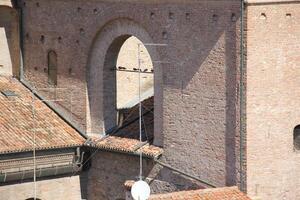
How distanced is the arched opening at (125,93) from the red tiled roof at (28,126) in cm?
111

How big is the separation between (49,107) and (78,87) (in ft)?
4.66

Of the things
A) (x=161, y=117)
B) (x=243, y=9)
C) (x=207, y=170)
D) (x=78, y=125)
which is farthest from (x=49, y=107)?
(x=243, y=9)

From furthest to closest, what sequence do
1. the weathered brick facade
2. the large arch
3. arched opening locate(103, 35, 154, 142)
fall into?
the large arch → arched opening locate(103, 35, 154, 142) → the weathered brick facade

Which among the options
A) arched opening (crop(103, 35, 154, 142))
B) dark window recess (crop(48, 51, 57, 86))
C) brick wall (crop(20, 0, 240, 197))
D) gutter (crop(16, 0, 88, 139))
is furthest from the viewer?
dark window recess (crop(48, 51, 57, 86))

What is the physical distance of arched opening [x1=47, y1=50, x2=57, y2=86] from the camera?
2700cm

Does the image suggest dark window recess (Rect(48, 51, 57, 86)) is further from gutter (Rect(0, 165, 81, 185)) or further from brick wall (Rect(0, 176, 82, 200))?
brick wall (Rect(0, 176, 82, 200))

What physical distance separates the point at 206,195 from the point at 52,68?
7.95m

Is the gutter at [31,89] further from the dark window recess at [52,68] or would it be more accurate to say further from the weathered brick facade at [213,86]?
the weathered brick facade at [213,86]

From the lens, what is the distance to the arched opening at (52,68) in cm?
2700

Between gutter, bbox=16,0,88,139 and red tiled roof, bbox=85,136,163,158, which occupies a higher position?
gutter, bbox=16,0,88,139

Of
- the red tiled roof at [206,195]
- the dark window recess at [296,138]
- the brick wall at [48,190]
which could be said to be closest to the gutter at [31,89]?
the brick wall at [48,190]

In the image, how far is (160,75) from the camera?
76.2 ft

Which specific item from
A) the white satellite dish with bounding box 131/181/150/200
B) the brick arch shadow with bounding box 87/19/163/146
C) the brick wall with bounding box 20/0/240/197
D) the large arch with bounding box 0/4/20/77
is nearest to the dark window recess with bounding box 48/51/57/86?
the brick wall with bounding box 20/0/240/197

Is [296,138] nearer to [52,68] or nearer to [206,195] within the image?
[206,195]
